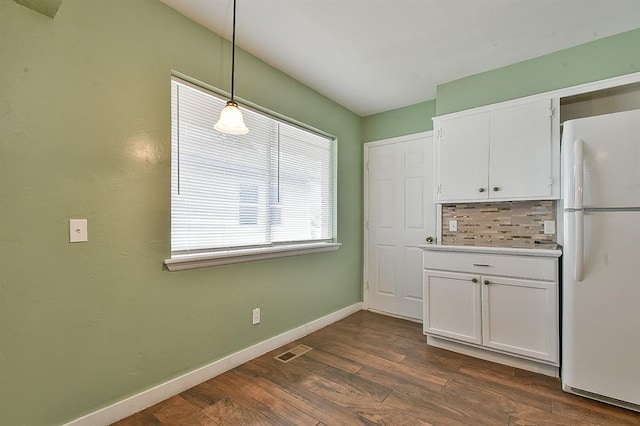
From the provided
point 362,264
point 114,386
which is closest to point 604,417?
point 362,264

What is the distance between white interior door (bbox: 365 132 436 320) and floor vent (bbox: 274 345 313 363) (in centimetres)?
143

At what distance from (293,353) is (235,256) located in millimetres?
1031

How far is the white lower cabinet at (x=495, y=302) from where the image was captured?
221cm

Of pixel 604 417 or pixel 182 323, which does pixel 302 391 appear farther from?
pixel 604 417

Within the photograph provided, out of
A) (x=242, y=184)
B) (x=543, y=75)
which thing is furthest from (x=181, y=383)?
(x=543, y=75)

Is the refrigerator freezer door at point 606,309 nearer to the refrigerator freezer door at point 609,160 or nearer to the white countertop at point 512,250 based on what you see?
the refrigerator freezer door at point 609,160

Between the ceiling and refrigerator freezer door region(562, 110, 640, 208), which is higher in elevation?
the ceiling

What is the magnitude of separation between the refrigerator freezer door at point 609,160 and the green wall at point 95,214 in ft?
8.29

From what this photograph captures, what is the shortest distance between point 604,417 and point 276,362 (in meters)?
2.16

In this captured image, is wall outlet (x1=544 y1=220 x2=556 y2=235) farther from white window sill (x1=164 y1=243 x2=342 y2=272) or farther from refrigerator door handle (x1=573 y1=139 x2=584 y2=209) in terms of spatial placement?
white window sill (x1=164 y1=243 x2=342 y2=272)

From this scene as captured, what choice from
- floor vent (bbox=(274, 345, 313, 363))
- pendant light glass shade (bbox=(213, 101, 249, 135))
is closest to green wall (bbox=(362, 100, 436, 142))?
pendant light glass shade (bbox=(213, 101, 249, 135))

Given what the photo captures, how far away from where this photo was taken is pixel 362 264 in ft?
13.0

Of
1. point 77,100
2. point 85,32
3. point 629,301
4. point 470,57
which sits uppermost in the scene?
point 470,57

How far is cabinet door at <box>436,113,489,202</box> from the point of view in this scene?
8.95 ft
